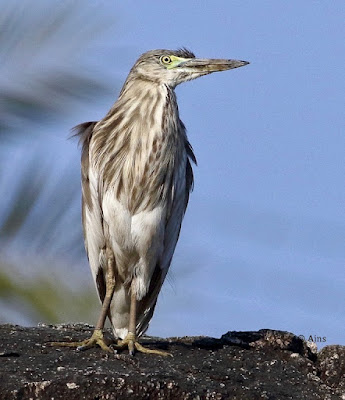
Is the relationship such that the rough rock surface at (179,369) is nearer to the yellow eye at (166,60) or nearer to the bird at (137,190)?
the bird at (137,190)

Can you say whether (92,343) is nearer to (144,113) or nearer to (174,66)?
(144,113)

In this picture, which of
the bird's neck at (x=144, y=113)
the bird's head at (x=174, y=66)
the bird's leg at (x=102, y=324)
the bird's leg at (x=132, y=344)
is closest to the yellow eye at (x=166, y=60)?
the bird's head at (x=174, y=66)

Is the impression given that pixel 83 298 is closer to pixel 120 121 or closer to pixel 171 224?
pixel 171 224

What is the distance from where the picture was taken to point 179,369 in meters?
4.32

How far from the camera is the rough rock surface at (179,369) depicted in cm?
386

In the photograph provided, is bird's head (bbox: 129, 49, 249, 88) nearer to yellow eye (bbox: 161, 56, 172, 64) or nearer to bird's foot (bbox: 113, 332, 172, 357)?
yellow eye (bbox: 161, 56, 172, 64)

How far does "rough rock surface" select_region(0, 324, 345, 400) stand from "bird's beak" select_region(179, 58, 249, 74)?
1.52 meters

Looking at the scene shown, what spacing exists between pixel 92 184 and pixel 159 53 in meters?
0.89

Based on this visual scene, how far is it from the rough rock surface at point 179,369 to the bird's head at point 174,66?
4.77ft

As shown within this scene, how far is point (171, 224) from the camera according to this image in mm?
5504

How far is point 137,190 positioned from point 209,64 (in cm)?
95

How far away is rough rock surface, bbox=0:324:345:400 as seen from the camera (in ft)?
12.7

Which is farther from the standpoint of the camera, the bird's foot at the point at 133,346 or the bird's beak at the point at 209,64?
the bird's beak at the point at 209,64

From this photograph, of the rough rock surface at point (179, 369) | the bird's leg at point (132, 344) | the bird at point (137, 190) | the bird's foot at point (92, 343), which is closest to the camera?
the rough rock surface at point (179, 369)
